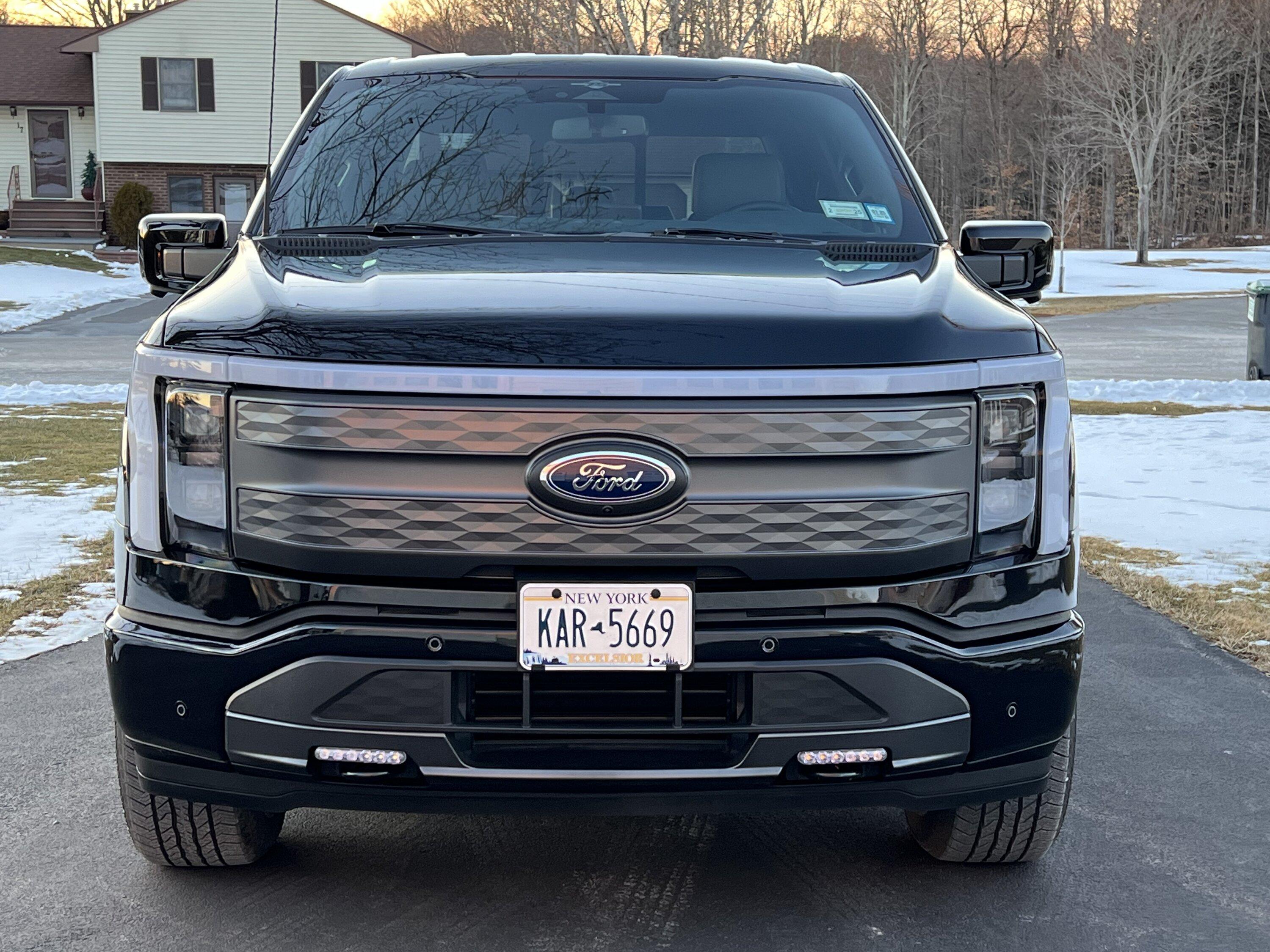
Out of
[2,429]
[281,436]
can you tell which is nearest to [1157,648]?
[281,436]

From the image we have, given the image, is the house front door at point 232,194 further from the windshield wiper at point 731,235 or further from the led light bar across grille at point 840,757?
the led light bar across grille at point 840,757

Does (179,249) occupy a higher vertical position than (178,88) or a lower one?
lower

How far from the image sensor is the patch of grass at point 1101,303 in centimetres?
3130

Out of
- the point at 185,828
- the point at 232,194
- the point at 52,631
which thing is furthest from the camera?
the point at 232,194

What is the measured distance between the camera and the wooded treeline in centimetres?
5597

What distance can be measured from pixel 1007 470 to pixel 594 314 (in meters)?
0.84

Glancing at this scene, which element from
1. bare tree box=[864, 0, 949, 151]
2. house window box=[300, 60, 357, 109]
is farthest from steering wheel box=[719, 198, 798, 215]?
bare tree box=[864, 0, 949, 151]

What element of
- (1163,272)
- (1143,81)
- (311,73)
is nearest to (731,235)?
(311,73)

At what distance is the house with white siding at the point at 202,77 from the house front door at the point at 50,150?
336 cm

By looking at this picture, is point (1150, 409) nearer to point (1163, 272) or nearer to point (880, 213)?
point (880, 213)

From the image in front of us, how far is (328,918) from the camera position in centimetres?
312

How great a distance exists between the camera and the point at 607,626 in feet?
8.79

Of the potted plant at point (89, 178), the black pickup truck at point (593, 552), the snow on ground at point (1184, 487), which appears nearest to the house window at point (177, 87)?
the potted plant at point (89, 178)

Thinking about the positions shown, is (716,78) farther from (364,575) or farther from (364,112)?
(364,575)
